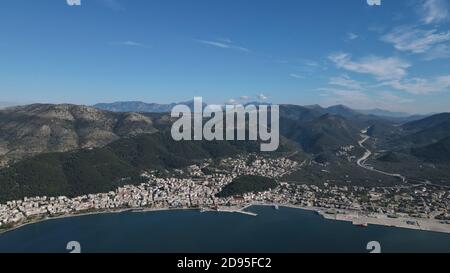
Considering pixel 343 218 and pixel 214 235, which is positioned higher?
pixel 343 218

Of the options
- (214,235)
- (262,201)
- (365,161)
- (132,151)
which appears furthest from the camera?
(365,161)

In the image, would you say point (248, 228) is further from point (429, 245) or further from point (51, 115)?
point (51, 115)

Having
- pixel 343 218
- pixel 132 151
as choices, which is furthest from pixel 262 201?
pixel 132 151

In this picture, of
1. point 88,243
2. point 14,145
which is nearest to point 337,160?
point 88,243

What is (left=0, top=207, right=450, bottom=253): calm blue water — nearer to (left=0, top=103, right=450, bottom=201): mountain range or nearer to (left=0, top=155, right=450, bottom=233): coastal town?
(left=0, top=155, right=450, bottom=233): coastal town

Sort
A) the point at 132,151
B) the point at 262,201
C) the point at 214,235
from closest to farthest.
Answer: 1. the point at 214,235
2. the point at 262,201
3. the point at 132,151

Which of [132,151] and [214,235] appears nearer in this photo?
[214,235]

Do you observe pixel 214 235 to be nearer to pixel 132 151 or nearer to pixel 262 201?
pixel 262 201

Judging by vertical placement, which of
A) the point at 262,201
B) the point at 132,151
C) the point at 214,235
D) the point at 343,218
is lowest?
the point at 214,235
